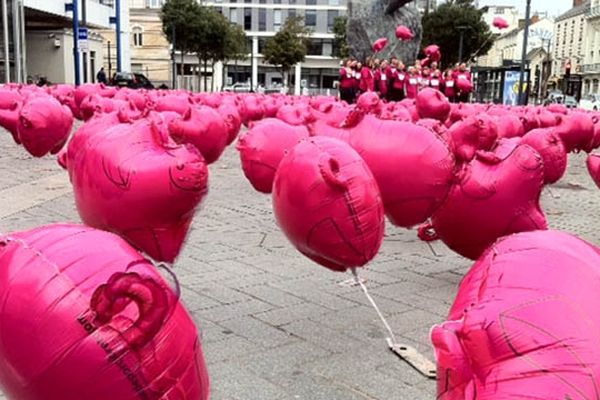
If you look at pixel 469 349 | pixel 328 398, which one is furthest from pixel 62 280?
pixel 328 398

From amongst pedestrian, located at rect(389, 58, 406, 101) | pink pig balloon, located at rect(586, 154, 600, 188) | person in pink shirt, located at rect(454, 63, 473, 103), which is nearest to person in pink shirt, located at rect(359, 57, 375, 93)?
pedestrian, located at rect(389, 58, 406, 101)

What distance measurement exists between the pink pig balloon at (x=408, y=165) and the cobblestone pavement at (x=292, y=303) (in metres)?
0.81

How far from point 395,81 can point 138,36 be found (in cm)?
5926

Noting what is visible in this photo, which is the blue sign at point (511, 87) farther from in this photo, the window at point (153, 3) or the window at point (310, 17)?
the window at point (310, 17)

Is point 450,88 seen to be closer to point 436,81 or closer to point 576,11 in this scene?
point 436,81

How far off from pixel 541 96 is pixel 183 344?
4940 cm

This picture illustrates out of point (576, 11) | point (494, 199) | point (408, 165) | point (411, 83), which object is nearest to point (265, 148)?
point (408, 165)

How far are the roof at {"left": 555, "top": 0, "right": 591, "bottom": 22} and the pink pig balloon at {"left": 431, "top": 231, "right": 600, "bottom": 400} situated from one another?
87415 millimetres

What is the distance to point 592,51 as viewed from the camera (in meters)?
80.8

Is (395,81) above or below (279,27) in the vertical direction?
below

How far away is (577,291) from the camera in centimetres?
195

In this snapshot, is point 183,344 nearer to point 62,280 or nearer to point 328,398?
point 62,280

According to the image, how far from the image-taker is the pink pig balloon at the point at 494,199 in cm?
498

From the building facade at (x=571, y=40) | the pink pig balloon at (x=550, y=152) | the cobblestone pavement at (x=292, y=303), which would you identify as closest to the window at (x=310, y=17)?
the building facade at (x=571, y=40)
